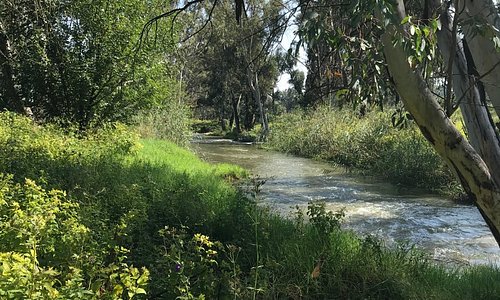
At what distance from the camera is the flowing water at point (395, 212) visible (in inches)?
300

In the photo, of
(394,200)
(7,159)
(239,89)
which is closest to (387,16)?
(7,159)

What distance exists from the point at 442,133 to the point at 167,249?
2.84 m

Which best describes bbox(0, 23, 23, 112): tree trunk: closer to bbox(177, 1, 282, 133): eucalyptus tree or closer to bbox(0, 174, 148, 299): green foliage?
bbox(0, 174, 148, 299): green foliage

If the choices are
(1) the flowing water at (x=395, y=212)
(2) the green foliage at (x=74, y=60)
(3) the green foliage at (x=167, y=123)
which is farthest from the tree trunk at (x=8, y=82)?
(1) the flowing water at (x=395, y=212)

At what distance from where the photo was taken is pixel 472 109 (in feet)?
12.2

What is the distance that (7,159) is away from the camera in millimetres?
7004

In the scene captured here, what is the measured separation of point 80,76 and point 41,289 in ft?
41.3

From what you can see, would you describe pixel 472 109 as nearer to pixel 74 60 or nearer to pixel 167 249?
pixel 167 249

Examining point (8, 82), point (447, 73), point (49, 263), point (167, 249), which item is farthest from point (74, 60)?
point (447, 73)

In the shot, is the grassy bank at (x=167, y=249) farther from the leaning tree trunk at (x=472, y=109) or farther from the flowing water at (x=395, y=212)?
the leaning tree trunk at (x=472, y=109)

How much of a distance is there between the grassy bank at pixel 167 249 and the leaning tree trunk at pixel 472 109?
1.54 metres

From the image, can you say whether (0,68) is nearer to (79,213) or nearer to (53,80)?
(53,80)

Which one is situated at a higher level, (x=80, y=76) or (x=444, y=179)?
(x=80, y=76)

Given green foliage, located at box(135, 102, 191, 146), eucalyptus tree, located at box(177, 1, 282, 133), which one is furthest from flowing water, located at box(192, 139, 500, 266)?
eucalyptus tree, located at box(177, 1, 282, 133)
